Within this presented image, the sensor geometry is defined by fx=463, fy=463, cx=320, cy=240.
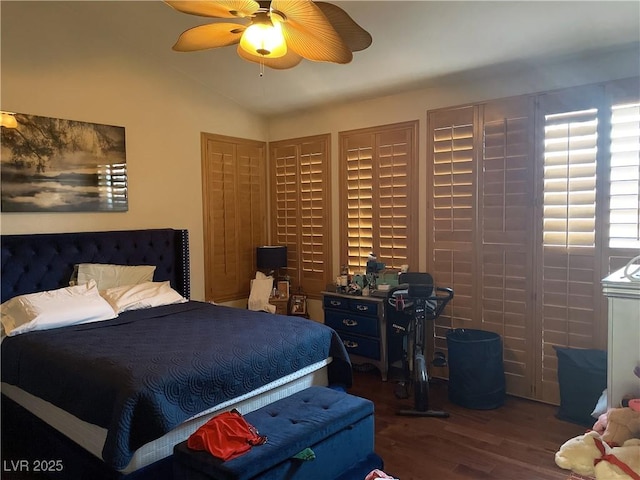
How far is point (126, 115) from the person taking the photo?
13.6 feet

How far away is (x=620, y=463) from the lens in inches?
47.9

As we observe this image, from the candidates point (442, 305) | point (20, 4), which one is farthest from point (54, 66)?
point (442, 305)

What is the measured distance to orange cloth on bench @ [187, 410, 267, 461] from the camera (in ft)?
6.40

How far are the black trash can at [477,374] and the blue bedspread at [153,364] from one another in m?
0.96

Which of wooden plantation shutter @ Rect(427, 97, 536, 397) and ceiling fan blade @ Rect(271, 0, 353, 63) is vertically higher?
ceiling fan blade @ Rect(271, 0, 353, 63)

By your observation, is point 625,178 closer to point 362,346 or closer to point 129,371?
point 362,346

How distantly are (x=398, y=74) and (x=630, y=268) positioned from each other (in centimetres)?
281

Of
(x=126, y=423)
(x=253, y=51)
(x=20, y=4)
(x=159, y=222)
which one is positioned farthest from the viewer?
(x=159, y=222)

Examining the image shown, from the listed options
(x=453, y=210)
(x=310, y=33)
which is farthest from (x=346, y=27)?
(x=453, y=210)

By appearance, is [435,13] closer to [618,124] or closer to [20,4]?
[618,124]

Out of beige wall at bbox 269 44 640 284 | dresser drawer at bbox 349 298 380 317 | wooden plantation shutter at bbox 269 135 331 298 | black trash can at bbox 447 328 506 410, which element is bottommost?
black trash can at bbox 447 328 506 410

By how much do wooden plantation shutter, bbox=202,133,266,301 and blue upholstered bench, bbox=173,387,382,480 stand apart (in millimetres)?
2531

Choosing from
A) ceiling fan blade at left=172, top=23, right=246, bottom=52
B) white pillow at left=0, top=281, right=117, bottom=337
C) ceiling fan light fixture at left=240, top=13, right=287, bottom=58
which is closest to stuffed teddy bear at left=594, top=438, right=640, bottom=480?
ceiling fan light fixture at left=240, top=13, right=287, bottom=58

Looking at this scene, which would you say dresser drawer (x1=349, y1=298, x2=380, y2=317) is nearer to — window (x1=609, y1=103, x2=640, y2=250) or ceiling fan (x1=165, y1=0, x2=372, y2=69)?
window (x1=609, y1=103, x2=640, y2=250)
